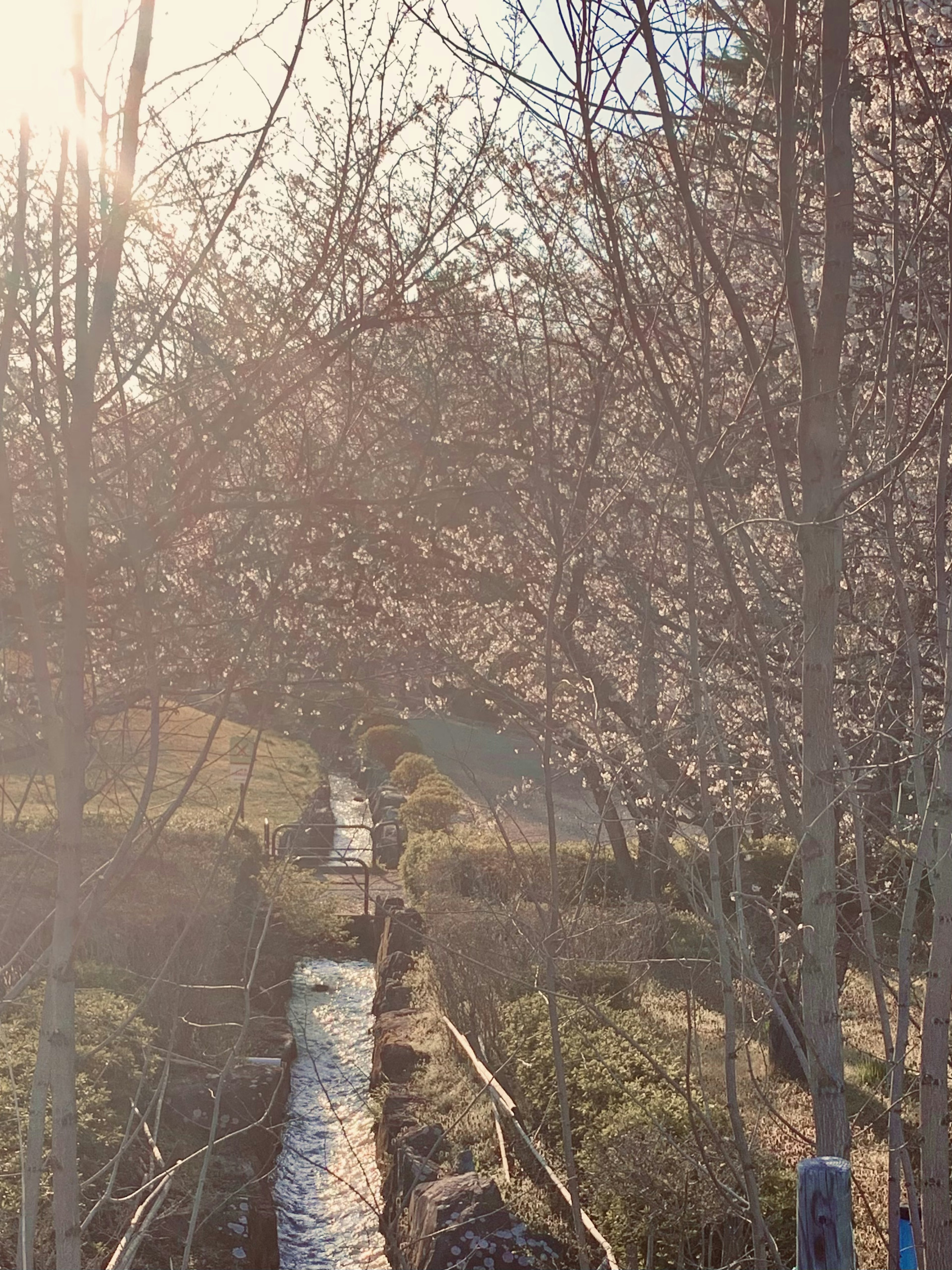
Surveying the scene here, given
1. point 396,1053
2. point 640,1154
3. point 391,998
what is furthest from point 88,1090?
point 391,998

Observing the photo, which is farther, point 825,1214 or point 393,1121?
point 393,1121

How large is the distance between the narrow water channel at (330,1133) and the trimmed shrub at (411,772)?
24.9ft

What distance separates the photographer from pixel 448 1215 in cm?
596

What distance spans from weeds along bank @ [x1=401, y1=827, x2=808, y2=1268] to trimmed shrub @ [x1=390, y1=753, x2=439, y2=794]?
313 inches

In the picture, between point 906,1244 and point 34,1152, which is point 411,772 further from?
point 34,1152

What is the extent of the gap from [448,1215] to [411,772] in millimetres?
15366

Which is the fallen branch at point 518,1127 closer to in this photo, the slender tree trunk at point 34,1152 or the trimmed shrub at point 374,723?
the slender tree trunk at point 34,1152

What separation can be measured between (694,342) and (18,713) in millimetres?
3529

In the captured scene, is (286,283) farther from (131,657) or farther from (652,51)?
(652,51)

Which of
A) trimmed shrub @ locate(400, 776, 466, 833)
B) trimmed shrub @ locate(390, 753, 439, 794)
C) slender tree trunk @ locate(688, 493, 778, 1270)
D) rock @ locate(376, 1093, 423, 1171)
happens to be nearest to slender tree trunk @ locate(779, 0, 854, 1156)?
slender tree trunk @ locate(688, 493, 778, 1270)

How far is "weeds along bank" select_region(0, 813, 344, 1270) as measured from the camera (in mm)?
3551

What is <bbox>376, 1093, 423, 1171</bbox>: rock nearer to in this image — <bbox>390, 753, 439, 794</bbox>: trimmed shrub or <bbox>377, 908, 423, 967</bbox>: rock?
<bbox>377, 908, 423, 967</bbox>: rock

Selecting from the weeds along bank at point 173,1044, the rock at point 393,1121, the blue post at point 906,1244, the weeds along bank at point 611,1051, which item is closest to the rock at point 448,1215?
the weeds along bank at point 611,1051

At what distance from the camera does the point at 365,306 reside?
11.6ft
